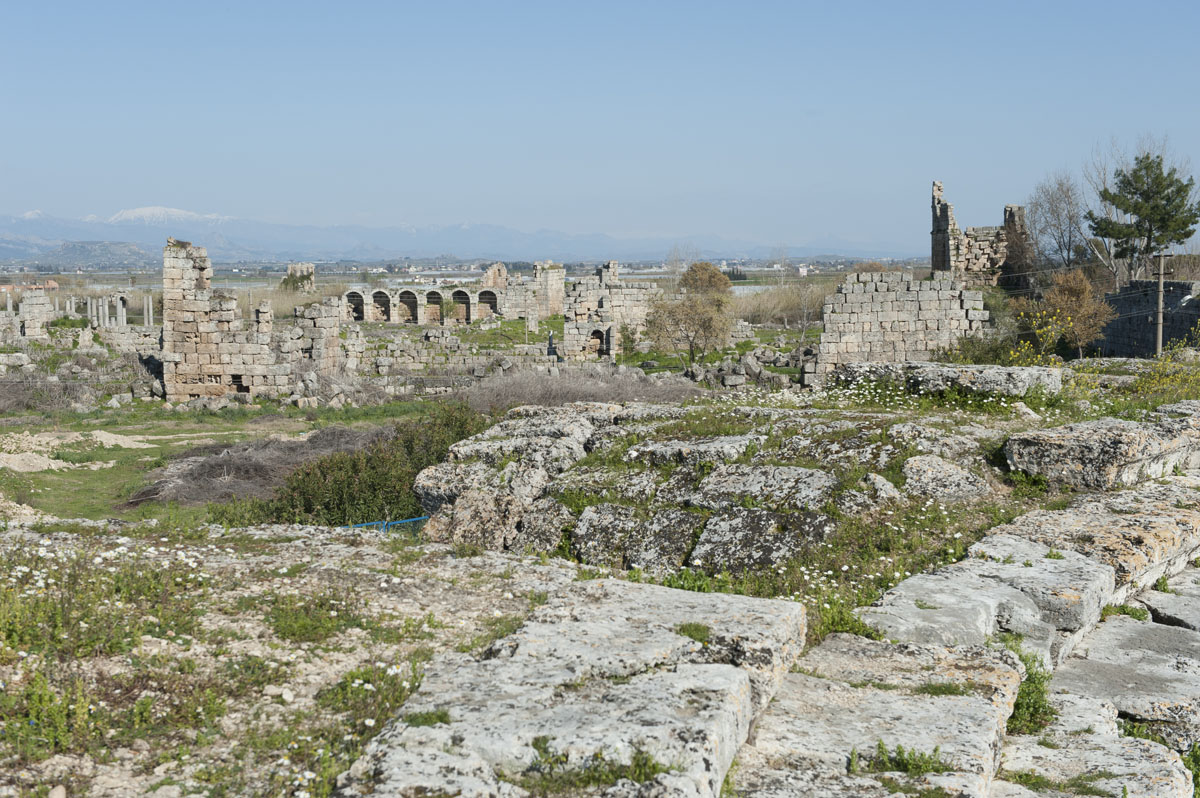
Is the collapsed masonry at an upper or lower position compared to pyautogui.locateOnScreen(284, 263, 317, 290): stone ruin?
lower

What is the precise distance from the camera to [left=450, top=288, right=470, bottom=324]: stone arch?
5462 cm

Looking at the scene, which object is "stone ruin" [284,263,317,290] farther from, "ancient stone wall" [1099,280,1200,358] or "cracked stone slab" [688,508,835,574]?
"cracked stone slab" [688,508,835,574]

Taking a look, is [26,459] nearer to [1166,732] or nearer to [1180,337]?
[1166,732]

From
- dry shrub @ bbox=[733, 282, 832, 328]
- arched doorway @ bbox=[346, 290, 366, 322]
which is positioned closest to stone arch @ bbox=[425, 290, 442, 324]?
arched doorway @ bbox=[346, 290, 366, 322]

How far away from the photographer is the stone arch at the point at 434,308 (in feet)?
178

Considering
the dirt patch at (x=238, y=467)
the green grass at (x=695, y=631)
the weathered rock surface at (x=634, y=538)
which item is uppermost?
the green grass at (x=695, y=631)

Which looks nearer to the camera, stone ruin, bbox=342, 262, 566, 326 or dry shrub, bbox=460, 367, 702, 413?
dry shrub, bbox=460, 367, 702, 413

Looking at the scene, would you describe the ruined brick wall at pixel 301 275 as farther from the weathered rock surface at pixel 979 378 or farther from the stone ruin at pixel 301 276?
the weathered rock surface at pixel 979 378

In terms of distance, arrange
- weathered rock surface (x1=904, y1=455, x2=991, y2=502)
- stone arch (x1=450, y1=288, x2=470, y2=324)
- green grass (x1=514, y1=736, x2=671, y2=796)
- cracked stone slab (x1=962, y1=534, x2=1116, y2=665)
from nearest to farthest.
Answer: green grass (x1=514, y1=736, x2=671, y2=796) → cracked stone slab (x1=962, y1=534, x2=1116, y2=665) → weathered rock surface (x1=904, y1=455, x2=991, y2=502) → stone arch (x1=450, y1=288, x2=470, y2=324)

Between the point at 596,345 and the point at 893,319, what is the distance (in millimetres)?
14991

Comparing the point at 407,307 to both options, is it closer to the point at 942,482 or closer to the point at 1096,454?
the point at 942,482

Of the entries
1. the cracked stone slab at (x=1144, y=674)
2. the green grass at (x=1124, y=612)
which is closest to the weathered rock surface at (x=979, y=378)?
the green grass at (x=1124, y=612)

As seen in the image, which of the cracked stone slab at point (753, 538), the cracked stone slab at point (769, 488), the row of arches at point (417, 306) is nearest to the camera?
the cracked stone slab at point (753, 538)

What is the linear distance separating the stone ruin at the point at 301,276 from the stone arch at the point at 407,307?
8941 mm
